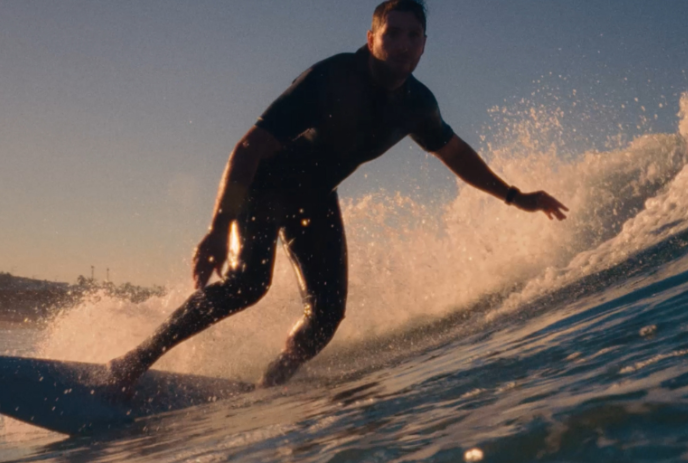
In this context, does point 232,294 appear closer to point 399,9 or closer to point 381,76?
point 381,76

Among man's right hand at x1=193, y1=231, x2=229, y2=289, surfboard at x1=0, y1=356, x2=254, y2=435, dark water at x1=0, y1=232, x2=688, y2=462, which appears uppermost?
man's right hand at x1=193, y1=231, x2=229, y2=289

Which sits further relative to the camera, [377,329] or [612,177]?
[612,177]

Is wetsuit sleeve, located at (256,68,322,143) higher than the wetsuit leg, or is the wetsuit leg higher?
wetsuit sleeve, located at (256,68,322,143)

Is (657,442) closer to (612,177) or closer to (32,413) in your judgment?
(32,413)

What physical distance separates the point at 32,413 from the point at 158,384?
0.66 metres

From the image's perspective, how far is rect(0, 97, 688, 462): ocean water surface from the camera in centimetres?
161

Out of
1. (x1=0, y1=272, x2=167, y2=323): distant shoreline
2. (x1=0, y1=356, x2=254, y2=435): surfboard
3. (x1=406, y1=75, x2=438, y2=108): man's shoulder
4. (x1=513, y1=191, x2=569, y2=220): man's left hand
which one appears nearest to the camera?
(x1=0, y1=356, x2=254, y2=435): surfboard

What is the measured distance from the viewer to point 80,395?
3521 mm

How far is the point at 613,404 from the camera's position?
1.59m

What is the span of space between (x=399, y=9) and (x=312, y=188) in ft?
3.51

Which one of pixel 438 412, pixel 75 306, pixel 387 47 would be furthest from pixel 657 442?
pixel 75 306

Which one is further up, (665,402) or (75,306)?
(75,306)

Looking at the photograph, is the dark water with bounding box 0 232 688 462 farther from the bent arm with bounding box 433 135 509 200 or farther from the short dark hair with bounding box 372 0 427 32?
the short dark hair with bounding box 372 0 427 32

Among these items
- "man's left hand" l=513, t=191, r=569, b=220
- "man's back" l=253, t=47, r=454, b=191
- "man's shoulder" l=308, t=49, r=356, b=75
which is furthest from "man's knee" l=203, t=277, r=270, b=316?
"man's left hand" l=513, t=191, r=569, b=220
